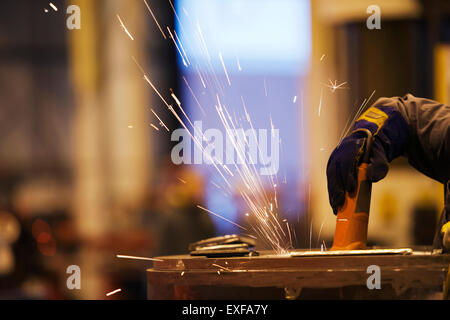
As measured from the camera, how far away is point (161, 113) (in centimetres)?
1266

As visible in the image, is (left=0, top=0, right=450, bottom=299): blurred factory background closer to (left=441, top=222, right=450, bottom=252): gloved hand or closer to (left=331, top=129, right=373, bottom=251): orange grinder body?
(left=331, top=129, right=373, bottom=251): orange grinder body

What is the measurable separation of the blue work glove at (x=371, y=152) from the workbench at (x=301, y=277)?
0.90 ft

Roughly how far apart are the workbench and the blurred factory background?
3045mm

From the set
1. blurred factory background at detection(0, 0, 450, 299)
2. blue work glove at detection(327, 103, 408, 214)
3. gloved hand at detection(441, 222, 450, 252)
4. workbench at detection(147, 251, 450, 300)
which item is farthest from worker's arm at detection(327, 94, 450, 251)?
blurred factory background at detection(0, 0, 450, 299)

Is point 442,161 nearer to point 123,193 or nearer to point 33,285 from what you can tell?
point 33,285

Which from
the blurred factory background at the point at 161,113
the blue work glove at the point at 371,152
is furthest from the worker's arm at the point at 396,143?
the blurred factory background at the point at 161,113

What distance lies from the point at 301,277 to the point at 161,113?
1080 cm

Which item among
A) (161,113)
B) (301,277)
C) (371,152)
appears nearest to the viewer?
(301,277)

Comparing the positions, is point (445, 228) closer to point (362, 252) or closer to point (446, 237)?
point (446, 237)

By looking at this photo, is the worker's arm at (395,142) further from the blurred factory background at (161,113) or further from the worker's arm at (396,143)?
the blurred factory background at (161,113)

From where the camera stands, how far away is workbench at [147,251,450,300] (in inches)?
76.2

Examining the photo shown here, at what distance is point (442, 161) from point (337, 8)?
4.62 meters

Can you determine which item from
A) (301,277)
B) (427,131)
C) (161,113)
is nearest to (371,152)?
(427,131)

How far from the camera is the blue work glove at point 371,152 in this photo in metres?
2.15
